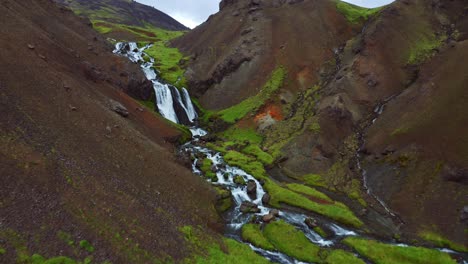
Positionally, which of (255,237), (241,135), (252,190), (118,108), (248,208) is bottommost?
(255,237)

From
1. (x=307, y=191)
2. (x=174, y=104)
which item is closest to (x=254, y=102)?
(x=174, y=104)

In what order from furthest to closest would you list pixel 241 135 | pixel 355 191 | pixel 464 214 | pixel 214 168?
pixel 241 135 < pixel 214 168 < pixel 355 191 < pixel 464 214

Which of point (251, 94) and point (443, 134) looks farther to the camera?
point (251, 94)

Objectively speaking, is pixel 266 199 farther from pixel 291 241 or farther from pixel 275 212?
pixel 291 241

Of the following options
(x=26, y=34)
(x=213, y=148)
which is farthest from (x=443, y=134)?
(x=26, y=34)

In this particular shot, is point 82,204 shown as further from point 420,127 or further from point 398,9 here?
point 398,9

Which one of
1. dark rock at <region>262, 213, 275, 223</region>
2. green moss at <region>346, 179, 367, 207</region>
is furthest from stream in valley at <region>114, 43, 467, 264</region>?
green moss at <region>346, 179, 367, 207</region>
